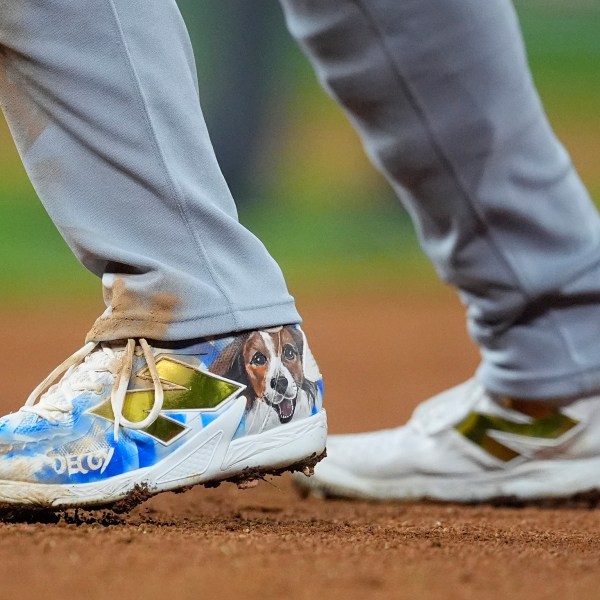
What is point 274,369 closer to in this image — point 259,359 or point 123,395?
point 259,359

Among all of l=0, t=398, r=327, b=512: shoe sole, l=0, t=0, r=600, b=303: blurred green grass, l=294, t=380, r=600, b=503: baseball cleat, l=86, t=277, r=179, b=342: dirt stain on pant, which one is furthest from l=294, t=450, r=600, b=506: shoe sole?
l=0, t=0, r=600, b=303: blurred green grass

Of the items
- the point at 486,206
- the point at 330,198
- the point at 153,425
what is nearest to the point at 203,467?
the point at 153,425

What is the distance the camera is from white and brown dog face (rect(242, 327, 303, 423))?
1007 mm

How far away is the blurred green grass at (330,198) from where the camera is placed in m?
→ 5.06

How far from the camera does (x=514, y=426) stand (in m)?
1.39

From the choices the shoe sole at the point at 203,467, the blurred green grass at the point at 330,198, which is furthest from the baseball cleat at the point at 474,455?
the blurred green grass at the point at 330,198

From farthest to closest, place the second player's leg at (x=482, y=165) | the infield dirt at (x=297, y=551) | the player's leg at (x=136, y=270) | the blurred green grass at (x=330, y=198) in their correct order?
the blurred green grass at (x=330, y=198), the second player's leg at (x=482, y=165), the player's leg at (x=136, y=270), the infield dirt at (x=297, y=551)

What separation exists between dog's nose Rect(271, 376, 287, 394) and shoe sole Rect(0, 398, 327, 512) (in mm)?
32

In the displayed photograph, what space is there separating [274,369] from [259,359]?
0.02 metres

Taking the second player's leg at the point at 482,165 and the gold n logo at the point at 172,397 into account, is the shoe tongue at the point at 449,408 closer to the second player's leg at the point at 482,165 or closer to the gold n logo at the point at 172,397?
the second player's leg at the point at 482,165

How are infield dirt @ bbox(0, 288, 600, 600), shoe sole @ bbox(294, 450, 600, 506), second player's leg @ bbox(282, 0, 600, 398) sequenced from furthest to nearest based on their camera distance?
1. shoe sole @ bbox(294, 450, 600, 506)
2. second player's leg @ bbox(282, 0, 600, 398)
3. infield dirt @ bbox(0, 288, 600, 600)

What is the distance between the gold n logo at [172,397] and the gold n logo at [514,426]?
0.52 metres

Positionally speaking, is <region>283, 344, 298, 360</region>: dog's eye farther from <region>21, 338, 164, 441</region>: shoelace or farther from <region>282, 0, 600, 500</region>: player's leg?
<region>282, 0, 600, 500</region>: player's leg

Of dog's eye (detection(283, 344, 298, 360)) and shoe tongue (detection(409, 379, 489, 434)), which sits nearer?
dog's eye (detection(283, 344, 298, 360))
